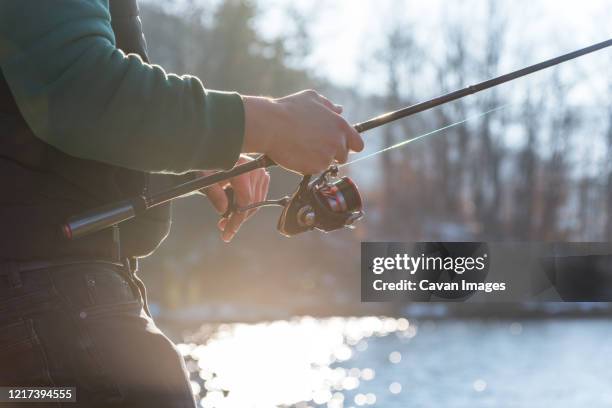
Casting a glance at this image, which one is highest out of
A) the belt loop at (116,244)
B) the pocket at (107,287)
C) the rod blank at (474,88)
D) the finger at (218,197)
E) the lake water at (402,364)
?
the lake water at (402,364)

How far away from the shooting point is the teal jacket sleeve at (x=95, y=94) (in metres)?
1.15

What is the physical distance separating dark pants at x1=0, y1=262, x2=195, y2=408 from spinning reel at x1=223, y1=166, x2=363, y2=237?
400 mm

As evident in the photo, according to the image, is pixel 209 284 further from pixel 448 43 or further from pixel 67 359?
pixel 67 359

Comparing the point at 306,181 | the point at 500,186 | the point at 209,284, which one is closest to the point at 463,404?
the point at 209,284

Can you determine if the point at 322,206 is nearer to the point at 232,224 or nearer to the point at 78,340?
the point at 232,224

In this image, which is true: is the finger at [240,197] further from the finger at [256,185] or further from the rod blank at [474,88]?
the rod blank at [474,88]

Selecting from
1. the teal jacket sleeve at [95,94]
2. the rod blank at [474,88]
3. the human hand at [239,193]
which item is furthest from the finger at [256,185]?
the teal jacket sleeve at [95,94]

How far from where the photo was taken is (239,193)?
1.73 metres

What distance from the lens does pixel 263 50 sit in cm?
3197

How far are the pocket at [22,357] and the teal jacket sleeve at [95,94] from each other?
23 centimetres

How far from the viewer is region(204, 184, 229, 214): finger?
1729 millimetres

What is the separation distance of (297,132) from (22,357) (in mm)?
445

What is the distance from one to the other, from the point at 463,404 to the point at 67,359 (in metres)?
16.7

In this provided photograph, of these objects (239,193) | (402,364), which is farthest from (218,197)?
(402,364)
